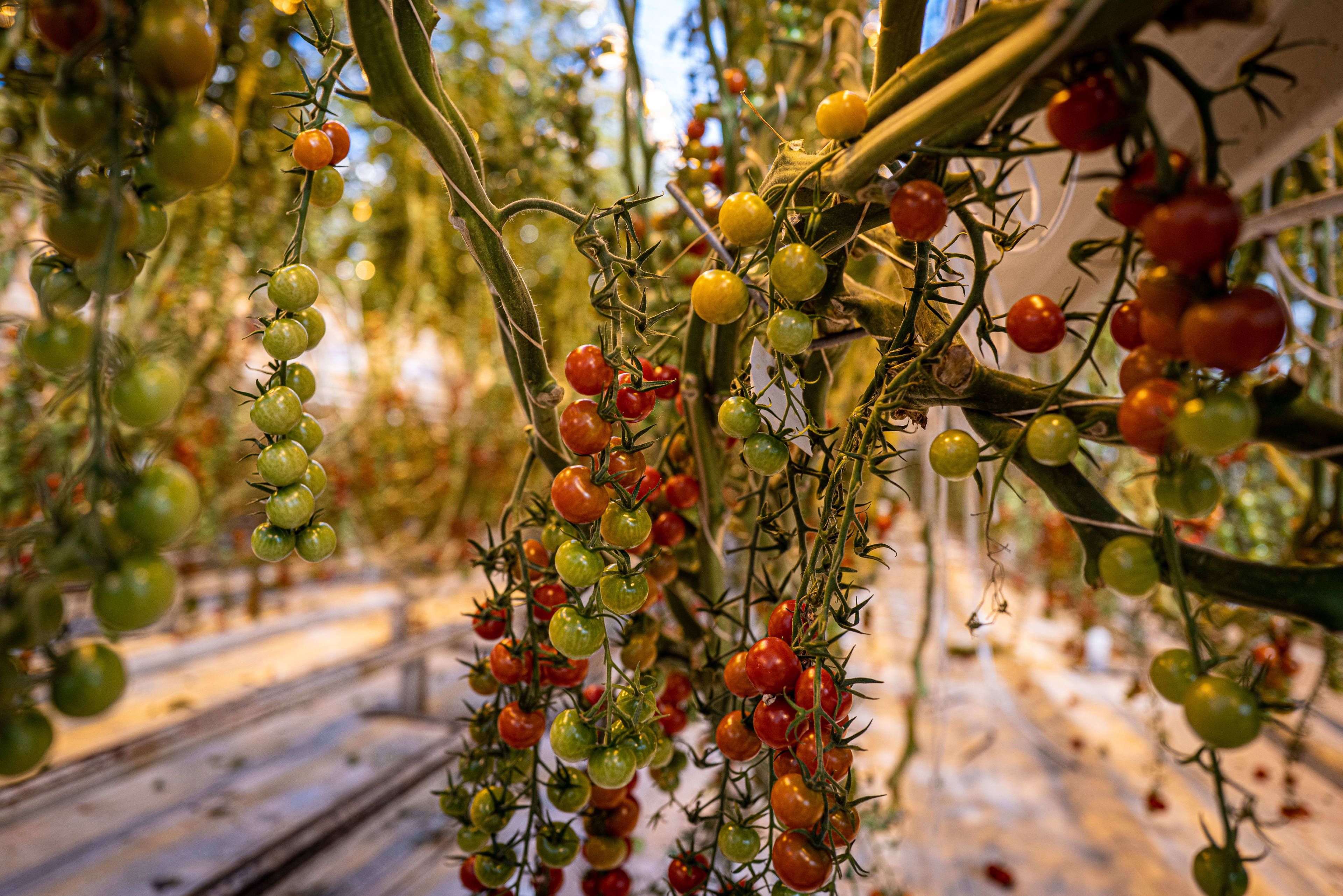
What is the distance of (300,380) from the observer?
0.34 meters

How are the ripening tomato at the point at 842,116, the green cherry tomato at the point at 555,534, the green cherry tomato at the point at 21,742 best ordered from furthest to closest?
the green cherry tomato at the point at 555,534
the ripening tomato at the point at 842,116
the green cherry tomato at the point at 21,742

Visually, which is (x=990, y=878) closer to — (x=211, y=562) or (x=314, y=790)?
(x=314, y=790)

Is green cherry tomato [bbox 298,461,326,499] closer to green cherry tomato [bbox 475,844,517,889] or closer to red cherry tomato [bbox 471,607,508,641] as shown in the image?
red cherry tomato [bbox 471,607,508,641]

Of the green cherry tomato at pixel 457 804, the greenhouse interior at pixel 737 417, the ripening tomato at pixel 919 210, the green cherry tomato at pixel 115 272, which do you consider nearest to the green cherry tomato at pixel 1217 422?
the greenhouse interior at pixel 737 417

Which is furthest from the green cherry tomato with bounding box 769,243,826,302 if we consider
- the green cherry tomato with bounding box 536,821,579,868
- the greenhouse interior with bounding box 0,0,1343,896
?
the green cherry tomato with bounding box 536,821,579,868

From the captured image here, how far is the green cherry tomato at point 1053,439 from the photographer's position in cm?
26

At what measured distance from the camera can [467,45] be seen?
6.33 feet

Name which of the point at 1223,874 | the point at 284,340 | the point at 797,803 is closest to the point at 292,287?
the point at 284,340

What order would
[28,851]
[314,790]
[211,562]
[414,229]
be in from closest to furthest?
1. [28,851]
2. [314,790]
3. [414,229]
4. [211,562]

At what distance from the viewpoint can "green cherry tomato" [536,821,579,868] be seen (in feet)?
1.32

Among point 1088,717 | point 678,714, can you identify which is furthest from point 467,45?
point 1088,717

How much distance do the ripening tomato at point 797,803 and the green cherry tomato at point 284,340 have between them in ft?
1.02

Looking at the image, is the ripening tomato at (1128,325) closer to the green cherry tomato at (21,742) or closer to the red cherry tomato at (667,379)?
the red cherry tomato at (667,379)

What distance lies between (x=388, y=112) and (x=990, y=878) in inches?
54.1
